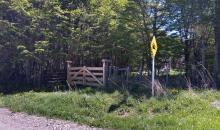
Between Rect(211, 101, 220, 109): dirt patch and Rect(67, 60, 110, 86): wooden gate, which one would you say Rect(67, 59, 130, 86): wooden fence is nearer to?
Rect(67, 60, 110, 86): wooden gate

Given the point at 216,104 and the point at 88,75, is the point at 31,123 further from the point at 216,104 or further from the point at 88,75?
the point at 88,75

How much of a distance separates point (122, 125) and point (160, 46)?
47.7 feet

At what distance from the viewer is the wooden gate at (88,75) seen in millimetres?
20938

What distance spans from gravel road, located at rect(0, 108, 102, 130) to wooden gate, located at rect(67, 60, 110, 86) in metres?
6.03

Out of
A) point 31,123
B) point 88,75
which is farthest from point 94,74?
point 31,123

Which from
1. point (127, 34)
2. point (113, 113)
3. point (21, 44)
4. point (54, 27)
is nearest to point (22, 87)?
point (21, 44)

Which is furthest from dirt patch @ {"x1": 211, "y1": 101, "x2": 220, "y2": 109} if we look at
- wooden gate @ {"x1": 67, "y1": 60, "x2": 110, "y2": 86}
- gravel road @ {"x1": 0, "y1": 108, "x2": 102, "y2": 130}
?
wooden gate @ {"x1": 67, "y1": 60, "x2": 110, "y2": 86}

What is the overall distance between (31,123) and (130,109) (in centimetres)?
365

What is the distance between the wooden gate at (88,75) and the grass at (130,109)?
2.31 m

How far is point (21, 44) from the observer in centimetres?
2398

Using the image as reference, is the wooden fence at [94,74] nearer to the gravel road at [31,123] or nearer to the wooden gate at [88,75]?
the wooden gate at [88,75]

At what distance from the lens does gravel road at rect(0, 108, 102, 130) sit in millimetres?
12958

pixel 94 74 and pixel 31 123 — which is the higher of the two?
pixel 94 74

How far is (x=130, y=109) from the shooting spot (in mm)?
14875
